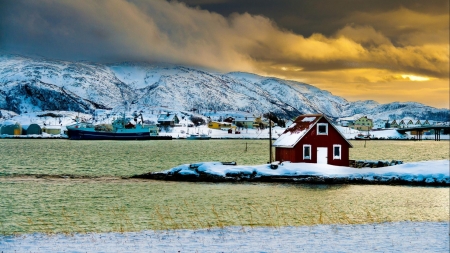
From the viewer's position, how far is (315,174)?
32156 mm

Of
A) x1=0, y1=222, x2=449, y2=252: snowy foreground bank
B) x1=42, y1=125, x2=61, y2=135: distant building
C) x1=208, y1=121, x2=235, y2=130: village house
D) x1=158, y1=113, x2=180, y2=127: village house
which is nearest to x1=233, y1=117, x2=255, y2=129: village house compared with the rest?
x1=208, y1=121, x2=235, y2=130: village house

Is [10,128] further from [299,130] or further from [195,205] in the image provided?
[195,205]

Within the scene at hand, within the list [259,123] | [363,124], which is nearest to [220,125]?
[259,123]

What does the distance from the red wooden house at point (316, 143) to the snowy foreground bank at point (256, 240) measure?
19723mm

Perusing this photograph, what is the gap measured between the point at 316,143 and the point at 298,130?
5.20 feet

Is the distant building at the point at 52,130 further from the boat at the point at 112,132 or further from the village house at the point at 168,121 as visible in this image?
the village house at the point at 168,121

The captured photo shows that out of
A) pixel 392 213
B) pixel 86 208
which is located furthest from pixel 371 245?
pixel 86 208

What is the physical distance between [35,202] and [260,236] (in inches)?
567

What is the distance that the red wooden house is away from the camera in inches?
1332

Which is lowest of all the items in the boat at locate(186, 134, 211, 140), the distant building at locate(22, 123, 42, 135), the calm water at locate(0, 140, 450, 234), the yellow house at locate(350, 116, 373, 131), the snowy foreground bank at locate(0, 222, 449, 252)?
the calm water at locate(0, 140, 450, 234)

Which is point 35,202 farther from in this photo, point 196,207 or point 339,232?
point 339,232

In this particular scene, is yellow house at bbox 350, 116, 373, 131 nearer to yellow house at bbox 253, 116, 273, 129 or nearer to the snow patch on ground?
yellow house at bbox 253, 116, 273, 129

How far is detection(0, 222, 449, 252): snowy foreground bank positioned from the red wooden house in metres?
19.7

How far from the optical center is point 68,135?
146 meters
